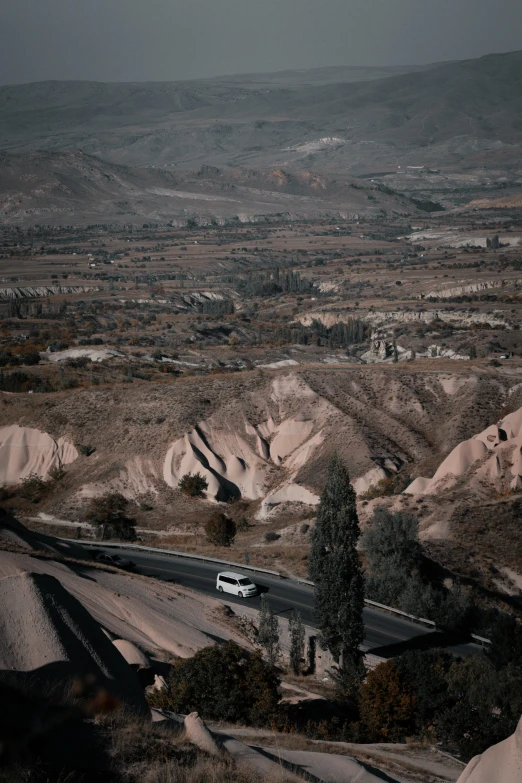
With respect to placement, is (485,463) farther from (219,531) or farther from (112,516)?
(112,516)

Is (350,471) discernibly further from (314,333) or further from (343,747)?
(314,333)

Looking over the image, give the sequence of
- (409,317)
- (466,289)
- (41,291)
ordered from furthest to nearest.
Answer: (41,291) → (466,289) → (409,317)

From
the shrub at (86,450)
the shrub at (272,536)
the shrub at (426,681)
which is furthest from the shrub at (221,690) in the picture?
the shrub at (86,450)

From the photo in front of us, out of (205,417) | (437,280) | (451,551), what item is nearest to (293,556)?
(451,551)

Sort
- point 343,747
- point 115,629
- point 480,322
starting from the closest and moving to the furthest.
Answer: point 343,747
point 115,629
point 480,322

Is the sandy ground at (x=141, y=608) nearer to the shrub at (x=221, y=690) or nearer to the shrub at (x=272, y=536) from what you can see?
the shrub at (x=221, y=690)

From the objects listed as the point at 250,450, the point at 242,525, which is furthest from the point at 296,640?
the point at 250,450

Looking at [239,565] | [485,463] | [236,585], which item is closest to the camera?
[236,585]
